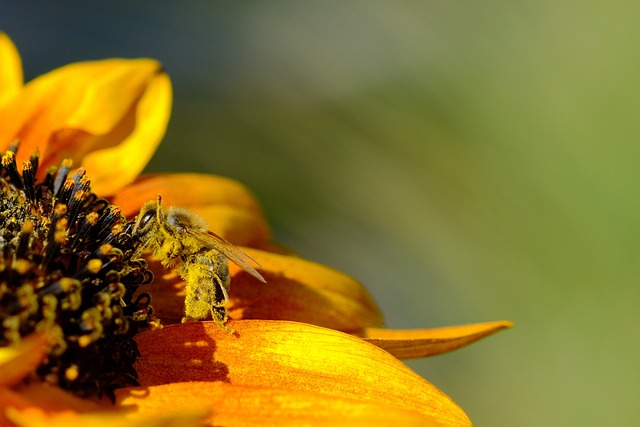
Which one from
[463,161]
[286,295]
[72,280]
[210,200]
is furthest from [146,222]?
[463,161]

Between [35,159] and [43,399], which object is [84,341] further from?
[35,159]

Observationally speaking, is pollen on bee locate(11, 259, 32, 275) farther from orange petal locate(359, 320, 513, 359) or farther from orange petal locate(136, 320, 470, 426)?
orange petal locate(359, 320, 513, 359)

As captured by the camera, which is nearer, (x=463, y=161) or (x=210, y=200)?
(x=210, y=200)

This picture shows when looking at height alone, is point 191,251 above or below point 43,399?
above

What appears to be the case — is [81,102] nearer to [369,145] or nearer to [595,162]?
[369,145]

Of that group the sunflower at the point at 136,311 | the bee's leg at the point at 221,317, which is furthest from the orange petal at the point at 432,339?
the bee's leg at the point at 221,317

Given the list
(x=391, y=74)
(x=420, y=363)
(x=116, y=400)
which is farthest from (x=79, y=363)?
(x=391, y=74)
